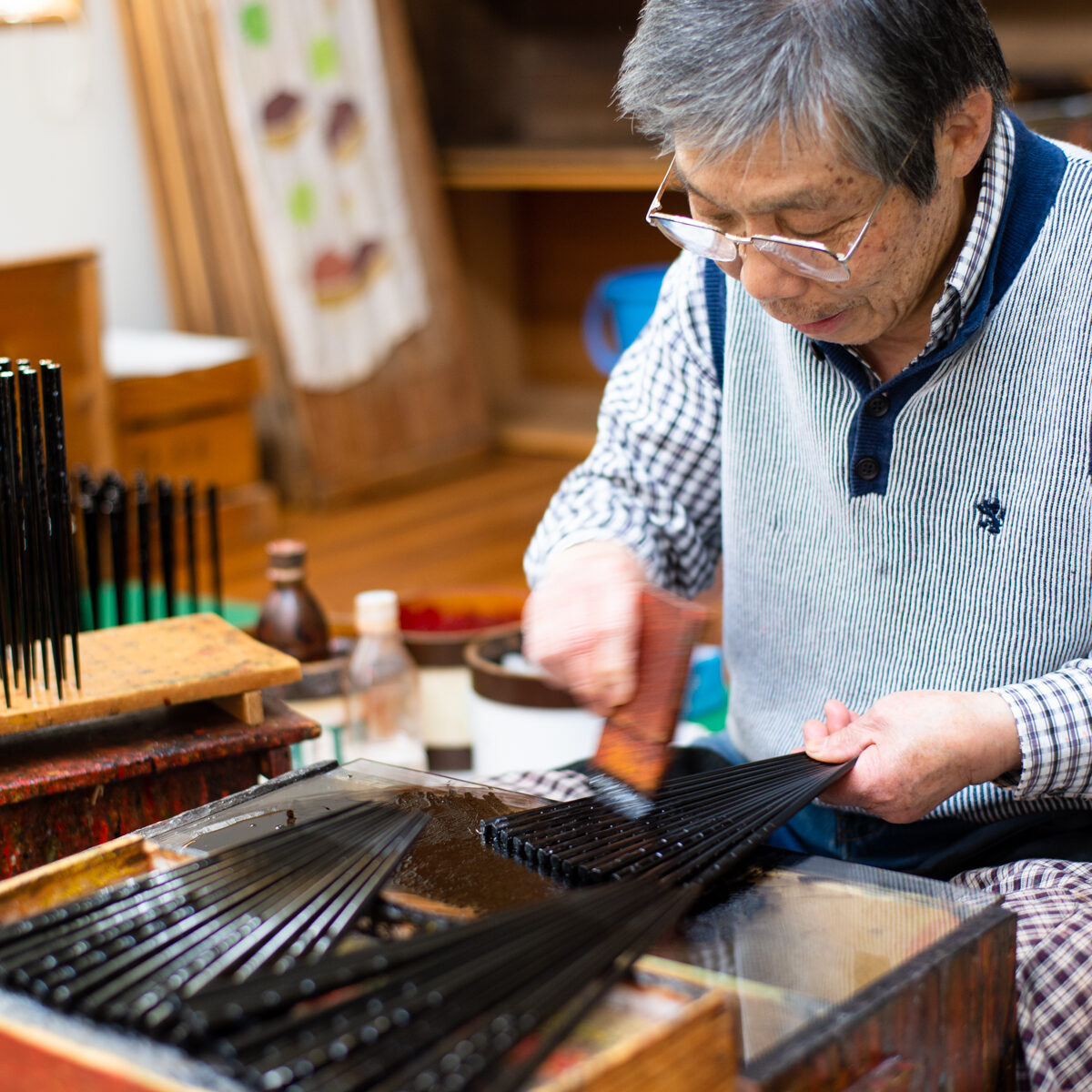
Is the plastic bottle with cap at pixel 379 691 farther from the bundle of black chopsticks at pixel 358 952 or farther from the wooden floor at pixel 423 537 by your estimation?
the wooden floor at pixel 423 537

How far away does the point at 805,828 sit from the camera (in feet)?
4.19

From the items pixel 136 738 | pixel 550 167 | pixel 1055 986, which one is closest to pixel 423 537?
pixel 550 167

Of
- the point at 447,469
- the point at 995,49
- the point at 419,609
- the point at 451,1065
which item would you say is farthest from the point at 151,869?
the point at 447,469

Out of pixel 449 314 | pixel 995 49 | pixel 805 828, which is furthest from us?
pixel 449 314

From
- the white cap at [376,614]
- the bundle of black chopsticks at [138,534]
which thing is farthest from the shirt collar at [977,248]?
the white cap at [376,614]

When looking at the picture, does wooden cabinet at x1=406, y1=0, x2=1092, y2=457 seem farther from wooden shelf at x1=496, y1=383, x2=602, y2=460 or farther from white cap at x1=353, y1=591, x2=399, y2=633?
white cap at x1=353, y1=591, x2=399, y2=633

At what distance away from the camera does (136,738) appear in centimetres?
121

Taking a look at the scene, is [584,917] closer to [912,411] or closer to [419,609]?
[912,411]

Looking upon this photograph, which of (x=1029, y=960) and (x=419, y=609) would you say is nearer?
(x=1029, y=960)

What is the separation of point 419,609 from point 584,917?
1.44 metres

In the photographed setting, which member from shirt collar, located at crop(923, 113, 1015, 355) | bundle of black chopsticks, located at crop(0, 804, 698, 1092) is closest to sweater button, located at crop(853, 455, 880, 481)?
shirt collar, located at crop(923, 113, 1015, 355)

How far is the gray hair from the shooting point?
970 mm

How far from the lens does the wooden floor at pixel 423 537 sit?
129 inches

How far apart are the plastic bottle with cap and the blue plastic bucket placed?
1348mm
